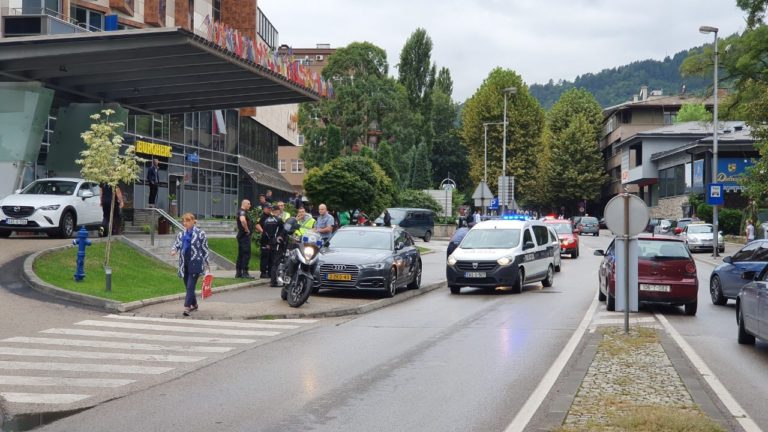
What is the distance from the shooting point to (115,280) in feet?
62.6

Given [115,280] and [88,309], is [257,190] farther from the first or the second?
[88,309]

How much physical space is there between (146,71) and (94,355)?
67.9 ft

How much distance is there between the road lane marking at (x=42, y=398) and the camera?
26.9 ft

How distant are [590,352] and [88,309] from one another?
29.1ft

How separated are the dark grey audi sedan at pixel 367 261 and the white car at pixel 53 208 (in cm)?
821

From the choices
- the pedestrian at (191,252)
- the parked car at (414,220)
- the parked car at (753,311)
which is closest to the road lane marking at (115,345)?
the pedestrian at (191,252)

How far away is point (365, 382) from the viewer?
9.35 metres

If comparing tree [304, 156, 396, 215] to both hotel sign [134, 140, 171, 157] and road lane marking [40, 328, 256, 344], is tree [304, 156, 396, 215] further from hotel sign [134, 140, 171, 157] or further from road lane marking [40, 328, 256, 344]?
road lane marking [40, 328, 256, 344]

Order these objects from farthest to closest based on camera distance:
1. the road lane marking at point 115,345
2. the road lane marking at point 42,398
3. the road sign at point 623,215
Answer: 1. the road sign at point 623,215
2. the road lane marking at point 115,345
3. the road lane marking at point 42,398

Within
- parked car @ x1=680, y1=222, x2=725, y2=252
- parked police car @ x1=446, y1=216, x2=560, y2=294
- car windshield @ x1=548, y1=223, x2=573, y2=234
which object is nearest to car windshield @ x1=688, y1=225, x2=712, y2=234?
parked car @ x1=680, y1=222, x2=725, y2=252

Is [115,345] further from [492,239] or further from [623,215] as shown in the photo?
[492,239]

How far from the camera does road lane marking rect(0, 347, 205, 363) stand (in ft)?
35.7

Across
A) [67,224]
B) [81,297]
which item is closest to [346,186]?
[67,224]

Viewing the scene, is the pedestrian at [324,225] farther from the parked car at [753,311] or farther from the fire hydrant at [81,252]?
the parked car at [753,311]
